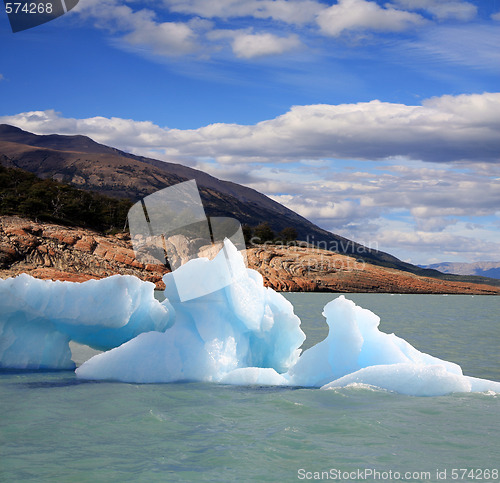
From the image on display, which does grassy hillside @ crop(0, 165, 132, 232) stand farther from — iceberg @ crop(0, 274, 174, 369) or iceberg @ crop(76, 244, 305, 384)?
iceberg @ crop(76, 244, 305, 384)

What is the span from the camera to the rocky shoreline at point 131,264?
155 feet

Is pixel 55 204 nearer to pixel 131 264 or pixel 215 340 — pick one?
pixel 131 264

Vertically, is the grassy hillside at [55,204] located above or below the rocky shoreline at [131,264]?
above

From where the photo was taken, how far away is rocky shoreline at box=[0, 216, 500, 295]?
47094 millimetres

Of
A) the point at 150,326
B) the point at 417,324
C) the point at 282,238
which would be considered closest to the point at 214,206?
the point at 282,238

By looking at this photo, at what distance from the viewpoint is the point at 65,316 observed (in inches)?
373

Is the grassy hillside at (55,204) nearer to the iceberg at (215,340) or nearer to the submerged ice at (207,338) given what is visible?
the submerged ice at (207,338)

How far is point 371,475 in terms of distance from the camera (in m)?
4.93

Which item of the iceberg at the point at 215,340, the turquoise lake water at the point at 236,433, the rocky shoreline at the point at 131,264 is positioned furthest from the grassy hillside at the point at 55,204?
the turquoise lake water at the point at 236,433

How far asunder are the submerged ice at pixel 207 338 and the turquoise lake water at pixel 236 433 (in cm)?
34

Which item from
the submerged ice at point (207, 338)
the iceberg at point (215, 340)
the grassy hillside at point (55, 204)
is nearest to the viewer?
the submerged ice at point (207, 338)

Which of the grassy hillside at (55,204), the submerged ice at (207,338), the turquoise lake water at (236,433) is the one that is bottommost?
the turquoise lake water at (236,433)

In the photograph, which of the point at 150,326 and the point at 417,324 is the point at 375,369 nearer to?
the point at 150,326

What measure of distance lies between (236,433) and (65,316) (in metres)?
4.52
